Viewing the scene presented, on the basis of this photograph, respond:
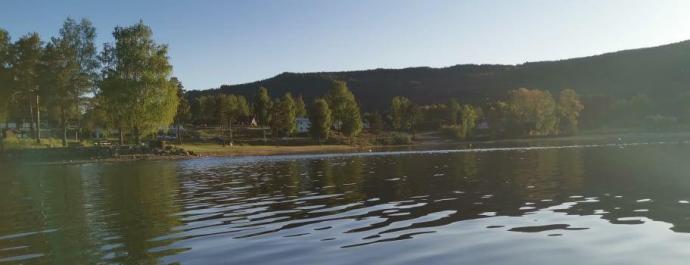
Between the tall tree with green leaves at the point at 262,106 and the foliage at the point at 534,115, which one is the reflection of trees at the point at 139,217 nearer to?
the tall tree with green leaves at the point at 262,106

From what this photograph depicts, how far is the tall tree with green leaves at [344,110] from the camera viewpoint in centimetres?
14638

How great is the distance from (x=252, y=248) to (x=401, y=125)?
17549cm

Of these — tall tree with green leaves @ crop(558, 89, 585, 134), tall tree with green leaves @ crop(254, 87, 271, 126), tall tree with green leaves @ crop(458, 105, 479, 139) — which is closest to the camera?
tall tree with green leaves @ crop(254, 87, 271, 126)

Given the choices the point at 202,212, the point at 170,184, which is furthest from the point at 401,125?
the point at 202,212

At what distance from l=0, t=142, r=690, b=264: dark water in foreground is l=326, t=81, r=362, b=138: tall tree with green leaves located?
11467 cm

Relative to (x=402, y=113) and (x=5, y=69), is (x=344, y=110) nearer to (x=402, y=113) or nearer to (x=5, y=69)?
(x=402, y=113)

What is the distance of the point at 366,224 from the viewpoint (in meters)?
17.4

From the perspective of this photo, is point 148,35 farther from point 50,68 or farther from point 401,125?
point 401,125

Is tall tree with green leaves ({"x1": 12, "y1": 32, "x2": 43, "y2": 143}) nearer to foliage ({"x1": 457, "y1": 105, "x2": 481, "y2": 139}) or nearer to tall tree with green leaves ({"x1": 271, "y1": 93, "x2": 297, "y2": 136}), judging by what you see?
tall tree with green leaves ({"x1": 271, "y1": 93, "x2": 297, "y2": 136})

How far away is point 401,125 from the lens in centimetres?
18812

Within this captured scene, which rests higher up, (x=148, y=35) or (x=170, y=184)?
(x=148, y=35)

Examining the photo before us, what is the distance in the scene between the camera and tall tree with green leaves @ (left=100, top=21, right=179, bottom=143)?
276ft

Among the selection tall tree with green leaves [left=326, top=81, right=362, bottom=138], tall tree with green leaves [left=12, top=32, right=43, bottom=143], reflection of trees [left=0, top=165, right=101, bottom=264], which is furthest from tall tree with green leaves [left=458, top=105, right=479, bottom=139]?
reflection of trees [left=0, top=165, right=101, bottom=264]

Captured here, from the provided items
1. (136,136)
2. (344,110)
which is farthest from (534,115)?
(136,136)
